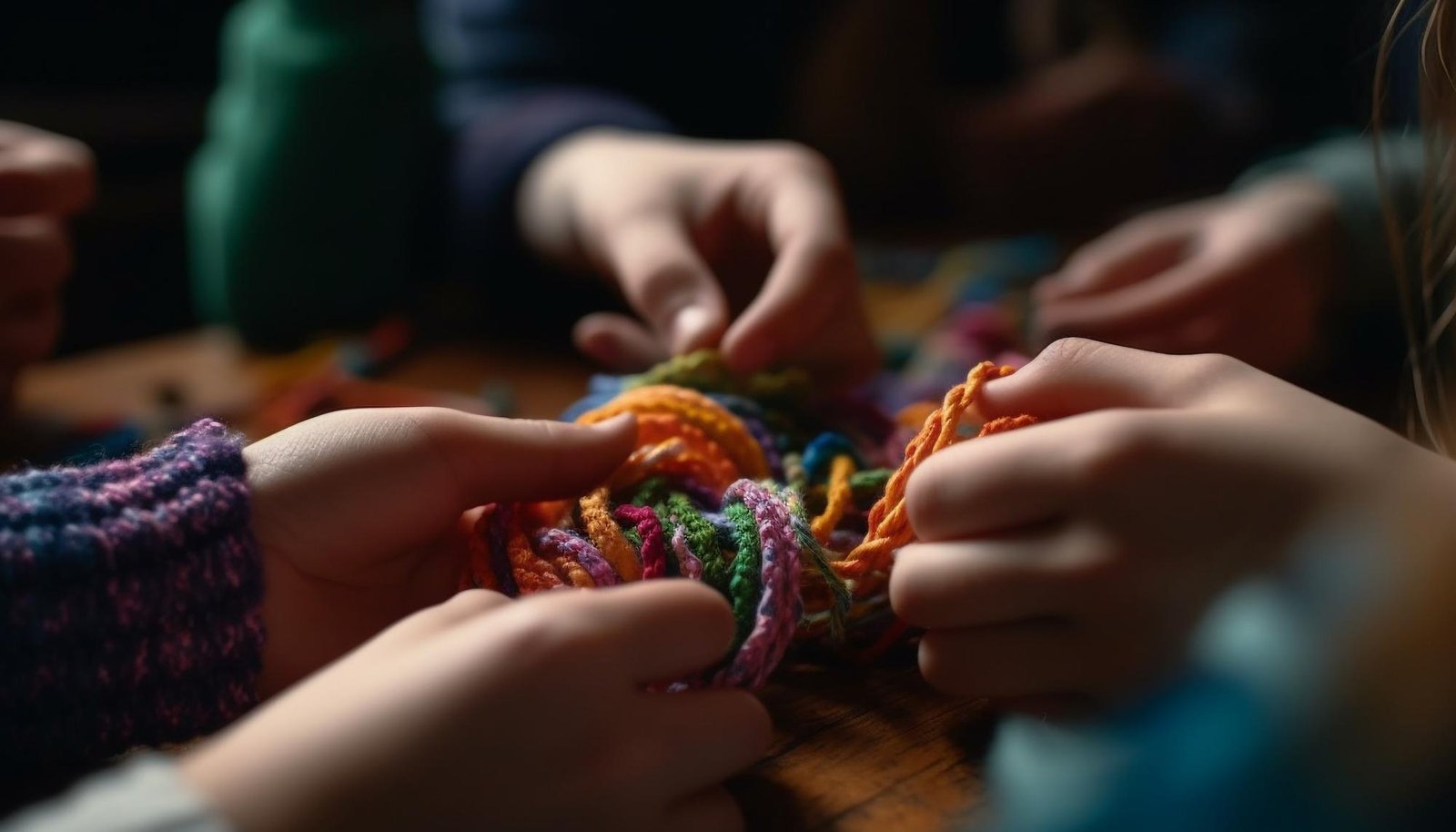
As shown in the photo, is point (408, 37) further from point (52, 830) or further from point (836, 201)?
point (52, 830)

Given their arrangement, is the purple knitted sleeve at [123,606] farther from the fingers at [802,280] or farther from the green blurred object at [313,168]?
the green blurred object at [313,168]

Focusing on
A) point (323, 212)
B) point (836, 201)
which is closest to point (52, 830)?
point (836, 201)

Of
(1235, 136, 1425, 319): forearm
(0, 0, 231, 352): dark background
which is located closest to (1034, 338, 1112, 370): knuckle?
(1235, 136, 1425, 319): forearm

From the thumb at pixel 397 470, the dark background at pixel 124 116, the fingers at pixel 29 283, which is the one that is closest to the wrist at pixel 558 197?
the fingers at pixel 29 283

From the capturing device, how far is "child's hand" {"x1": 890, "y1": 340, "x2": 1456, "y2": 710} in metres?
0.33

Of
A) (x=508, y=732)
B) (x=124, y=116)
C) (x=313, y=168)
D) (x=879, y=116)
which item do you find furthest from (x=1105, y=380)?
(x=124, y=116)

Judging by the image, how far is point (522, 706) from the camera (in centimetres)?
Answer: 29

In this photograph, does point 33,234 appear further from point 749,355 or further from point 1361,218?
point 1361,218

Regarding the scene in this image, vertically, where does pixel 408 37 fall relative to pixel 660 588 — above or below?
above

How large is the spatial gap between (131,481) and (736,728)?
Result: 0.21 m

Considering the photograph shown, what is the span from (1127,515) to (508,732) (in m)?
0.19

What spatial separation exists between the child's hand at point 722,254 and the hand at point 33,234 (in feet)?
1.02

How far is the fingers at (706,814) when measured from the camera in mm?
317

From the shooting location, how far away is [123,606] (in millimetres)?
344
